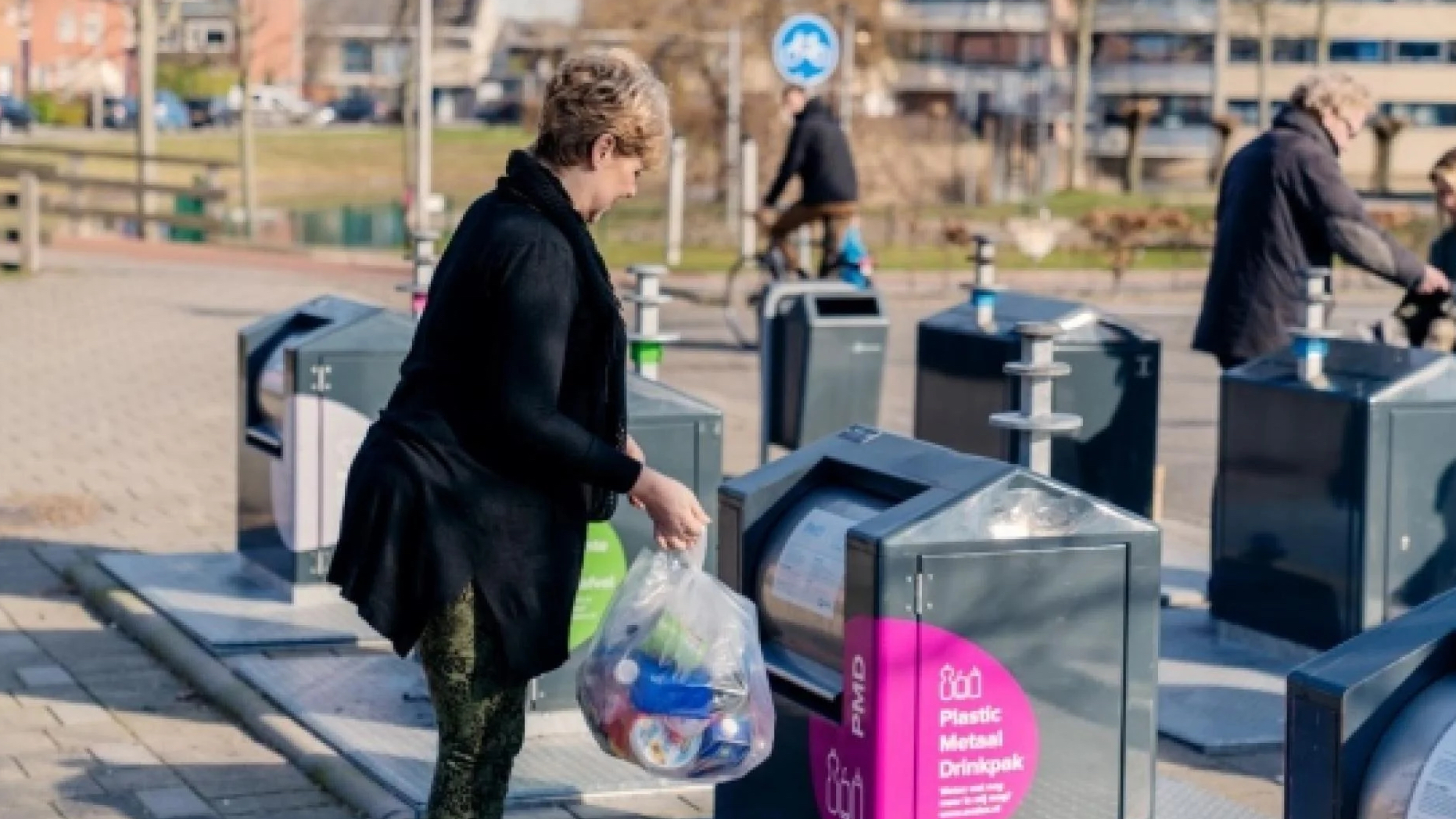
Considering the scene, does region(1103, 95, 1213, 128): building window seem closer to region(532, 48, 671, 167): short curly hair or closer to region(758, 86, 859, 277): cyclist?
region(758, 86, 859, 277): cyclist

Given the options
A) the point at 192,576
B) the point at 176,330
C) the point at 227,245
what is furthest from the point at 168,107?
the point at 192,576

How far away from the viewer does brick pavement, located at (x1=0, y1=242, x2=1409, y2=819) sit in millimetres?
6816

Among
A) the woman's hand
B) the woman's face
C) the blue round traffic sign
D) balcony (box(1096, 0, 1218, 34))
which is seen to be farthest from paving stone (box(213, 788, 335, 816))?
balcony (box(1096, 0, 1218, 34))

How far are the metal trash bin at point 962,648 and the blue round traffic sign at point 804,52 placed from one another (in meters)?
15.7

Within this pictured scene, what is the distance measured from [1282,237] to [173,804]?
4.57 m

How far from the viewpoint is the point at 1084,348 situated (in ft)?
30.1

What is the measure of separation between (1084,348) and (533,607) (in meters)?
4.86

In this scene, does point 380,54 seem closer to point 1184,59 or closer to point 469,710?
point 1184,59

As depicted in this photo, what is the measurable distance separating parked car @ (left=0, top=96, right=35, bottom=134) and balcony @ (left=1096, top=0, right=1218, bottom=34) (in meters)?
32.4

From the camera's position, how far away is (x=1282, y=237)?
9.16 meters

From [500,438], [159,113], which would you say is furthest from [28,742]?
[159,113]

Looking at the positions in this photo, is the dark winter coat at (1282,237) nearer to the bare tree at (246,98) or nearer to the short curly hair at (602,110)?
the short curly hair at (602,110)

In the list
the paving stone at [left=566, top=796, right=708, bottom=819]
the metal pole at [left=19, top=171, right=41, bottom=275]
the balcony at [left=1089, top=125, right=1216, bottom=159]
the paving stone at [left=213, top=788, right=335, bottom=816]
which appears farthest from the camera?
the balcony at [left=1089, top=125, right=1216, bottom=159]

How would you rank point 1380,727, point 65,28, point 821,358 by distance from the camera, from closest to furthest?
point 1380,727, point 821,358, point 65,28
